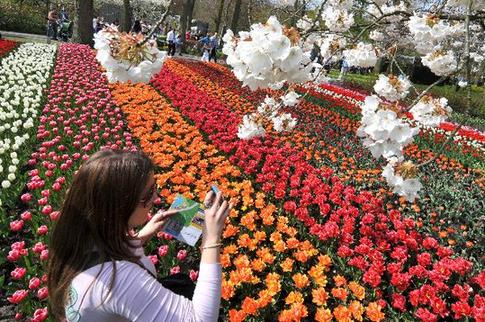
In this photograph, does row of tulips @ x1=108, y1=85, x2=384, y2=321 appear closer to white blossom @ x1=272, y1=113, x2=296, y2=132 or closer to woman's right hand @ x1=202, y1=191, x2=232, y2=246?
white blossom @ x1=272, y1=113, x2=296, y2=132

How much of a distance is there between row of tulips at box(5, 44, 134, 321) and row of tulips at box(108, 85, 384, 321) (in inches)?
31.2

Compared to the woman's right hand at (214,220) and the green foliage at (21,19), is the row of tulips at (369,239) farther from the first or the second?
the green foliage at (21,19)

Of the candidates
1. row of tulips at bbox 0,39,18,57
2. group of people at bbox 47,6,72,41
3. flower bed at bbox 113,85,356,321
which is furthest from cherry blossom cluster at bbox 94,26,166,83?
group of people at bbox 47,6,72,41

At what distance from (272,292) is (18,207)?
8.29ft

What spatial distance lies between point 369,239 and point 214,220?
84.2 inches

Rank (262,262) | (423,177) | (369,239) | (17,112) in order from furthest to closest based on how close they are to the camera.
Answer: (17,112), (423,177), (369,239), (262,262)

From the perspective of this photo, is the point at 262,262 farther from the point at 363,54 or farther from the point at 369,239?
the point at 363,54

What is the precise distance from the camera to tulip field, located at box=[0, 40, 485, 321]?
2.81 metres

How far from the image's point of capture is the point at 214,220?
5.75 ft

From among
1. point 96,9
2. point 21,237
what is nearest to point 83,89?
point 21,237

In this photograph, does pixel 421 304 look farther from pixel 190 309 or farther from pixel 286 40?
pixel 286 40

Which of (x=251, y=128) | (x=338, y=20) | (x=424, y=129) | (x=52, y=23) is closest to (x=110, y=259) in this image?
(x=251, y=128)

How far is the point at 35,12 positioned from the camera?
26.5m

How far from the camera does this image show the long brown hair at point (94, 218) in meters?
→ 1.52
